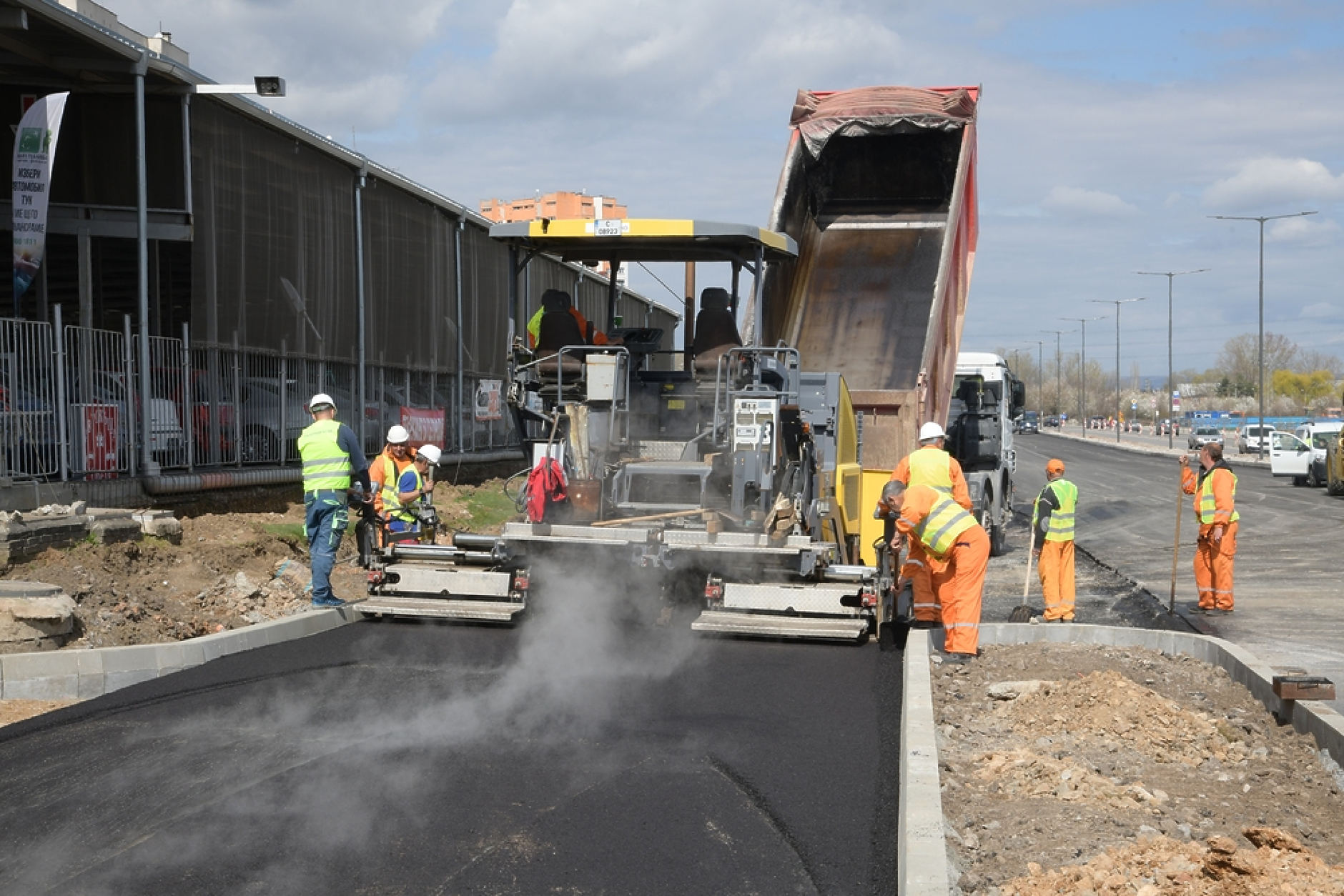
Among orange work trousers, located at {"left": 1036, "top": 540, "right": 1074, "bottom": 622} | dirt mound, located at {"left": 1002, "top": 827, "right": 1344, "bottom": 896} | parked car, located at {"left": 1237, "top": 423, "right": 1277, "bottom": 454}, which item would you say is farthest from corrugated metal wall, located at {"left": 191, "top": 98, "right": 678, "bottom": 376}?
parked car, located at {"left": 1237, "top": 423, "right": 1277, "bottom": 454}

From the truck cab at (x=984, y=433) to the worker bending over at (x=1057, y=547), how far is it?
4538mm

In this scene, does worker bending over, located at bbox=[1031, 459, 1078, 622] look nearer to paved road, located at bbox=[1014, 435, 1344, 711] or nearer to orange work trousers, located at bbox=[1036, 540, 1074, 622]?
orange work trousers, located at bbox=[1036, 540, 1074, 622]

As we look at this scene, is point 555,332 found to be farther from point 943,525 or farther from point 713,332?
point 943,525

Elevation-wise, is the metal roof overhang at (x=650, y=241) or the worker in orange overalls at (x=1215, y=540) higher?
the metal roof overhang at (x=650, y=241)

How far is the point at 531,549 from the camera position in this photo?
27.7 ft

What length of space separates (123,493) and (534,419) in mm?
5049

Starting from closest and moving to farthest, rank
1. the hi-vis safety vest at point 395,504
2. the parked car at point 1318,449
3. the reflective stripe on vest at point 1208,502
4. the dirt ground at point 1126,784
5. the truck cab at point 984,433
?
the dirt ground at point 1126,784, the hi-vis safety vest at point 395,504, the reflective stripe on vest at point 1208,502, the truck cab at point 984,433, the parked car at point 1318,449

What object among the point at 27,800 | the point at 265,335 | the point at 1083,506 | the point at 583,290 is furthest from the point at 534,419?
the point at 1083,506

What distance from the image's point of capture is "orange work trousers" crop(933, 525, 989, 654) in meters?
7.96

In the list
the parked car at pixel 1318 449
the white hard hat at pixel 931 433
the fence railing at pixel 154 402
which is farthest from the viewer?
the parked car at pixel 1318 449

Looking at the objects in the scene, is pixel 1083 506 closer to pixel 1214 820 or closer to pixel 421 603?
pixel 421 603

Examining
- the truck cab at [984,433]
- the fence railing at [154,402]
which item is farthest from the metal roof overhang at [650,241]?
the truck cab at [984,433]

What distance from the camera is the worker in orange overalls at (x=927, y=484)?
8633 mm

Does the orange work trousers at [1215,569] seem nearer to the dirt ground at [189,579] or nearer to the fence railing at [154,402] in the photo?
the dirt ground at [189,579]
